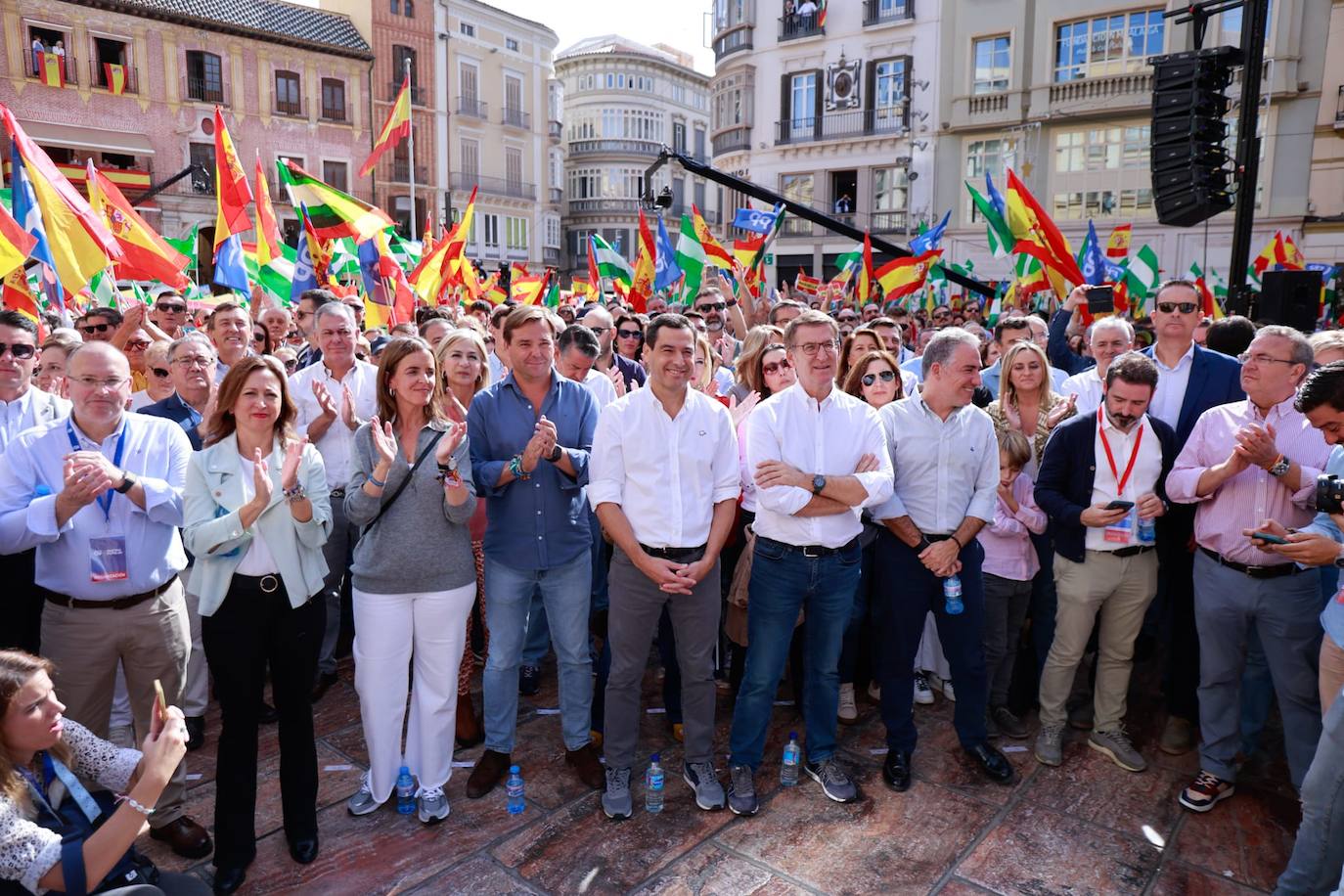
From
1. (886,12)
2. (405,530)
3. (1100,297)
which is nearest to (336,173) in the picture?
(886,12)

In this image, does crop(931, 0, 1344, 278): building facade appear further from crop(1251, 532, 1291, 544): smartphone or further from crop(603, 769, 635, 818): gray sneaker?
Answer: crop(603, 769, 635, 818): gray sneaker

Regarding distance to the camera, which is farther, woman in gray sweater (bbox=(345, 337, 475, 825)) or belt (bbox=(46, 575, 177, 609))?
woman in gray sweater (bbox=(345, 337, 475, 825))

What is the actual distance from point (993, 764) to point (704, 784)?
1.41 metres

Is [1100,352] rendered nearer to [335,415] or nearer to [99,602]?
[335,415]

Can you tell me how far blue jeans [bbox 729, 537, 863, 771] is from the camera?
3990 millimetres

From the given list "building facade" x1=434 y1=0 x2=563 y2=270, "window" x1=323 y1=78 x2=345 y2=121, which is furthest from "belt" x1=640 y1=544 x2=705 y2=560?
"window" x1=323 y1=78 x2=345 y2=121

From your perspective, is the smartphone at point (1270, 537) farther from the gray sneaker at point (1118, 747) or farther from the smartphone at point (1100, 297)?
the smartphone at point (1100, 297)

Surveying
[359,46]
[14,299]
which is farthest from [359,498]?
[359,46]

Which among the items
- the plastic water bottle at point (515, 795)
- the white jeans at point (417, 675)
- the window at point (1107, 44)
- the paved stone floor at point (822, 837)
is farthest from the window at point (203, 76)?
the plastic water bottle at point (515, 795)

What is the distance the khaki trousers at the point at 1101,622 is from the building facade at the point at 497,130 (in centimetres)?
3653

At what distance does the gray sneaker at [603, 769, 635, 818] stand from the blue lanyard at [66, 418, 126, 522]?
7.63 ft

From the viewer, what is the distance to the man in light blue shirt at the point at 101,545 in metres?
3.36

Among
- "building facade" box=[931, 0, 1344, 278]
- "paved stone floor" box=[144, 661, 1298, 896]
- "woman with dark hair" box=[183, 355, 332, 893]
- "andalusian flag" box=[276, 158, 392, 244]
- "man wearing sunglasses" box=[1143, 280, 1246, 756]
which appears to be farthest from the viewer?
"building facade" box=[931, 0, 1344, 278]

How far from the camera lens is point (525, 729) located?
4742 mm
